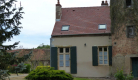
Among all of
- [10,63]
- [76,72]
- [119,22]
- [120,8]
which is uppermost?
[120,8]

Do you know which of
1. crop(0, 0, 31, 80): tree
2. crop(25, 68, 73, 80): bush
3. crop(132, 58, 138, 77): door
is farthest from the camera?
crop(132, 58, 138, 77): door

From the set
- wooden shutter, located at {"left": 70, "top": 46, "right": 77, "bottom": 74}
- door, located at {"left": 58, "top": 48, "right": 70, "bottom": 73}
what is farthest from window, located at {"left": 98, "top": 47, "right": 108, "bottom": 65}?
door, located at {"left": 58, "top": 48, "right": 70, "bottom": 73}

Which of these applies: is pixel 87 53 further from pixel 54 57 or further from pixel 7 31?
pixel 7 31

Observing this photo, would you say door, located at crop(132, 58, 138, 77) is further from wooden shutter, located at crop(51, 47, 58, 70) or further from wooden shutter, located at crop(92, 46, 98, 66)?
wooden shutter, located at crop(51, 47, 58, 70)

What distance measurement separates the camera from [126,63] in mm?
16078

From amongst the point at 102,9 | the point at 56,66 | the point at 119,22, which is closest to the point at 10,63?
the point at 56,66

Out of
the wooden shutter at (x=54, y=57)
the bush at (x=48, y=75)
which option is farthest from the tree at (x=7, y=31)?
the wooden shutter at (x=54, y=57)

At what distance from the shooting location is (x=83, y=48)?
1741cm

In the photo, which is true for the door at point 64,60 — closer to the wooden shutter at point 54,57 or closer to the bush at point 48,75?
the wooden shutter at point 54,57

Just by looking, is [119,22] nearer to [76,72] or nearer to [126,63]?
[126,63]

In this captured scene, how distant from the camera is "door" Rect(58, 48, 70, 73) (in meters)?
17.5

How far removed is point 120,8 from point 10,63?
1007cm

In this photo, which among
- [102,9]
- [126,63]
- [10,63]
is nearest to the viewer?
[10,63]

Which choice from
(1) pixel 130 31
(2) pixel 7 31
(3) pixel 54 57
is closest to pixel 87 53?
(3) pixel 54 57
